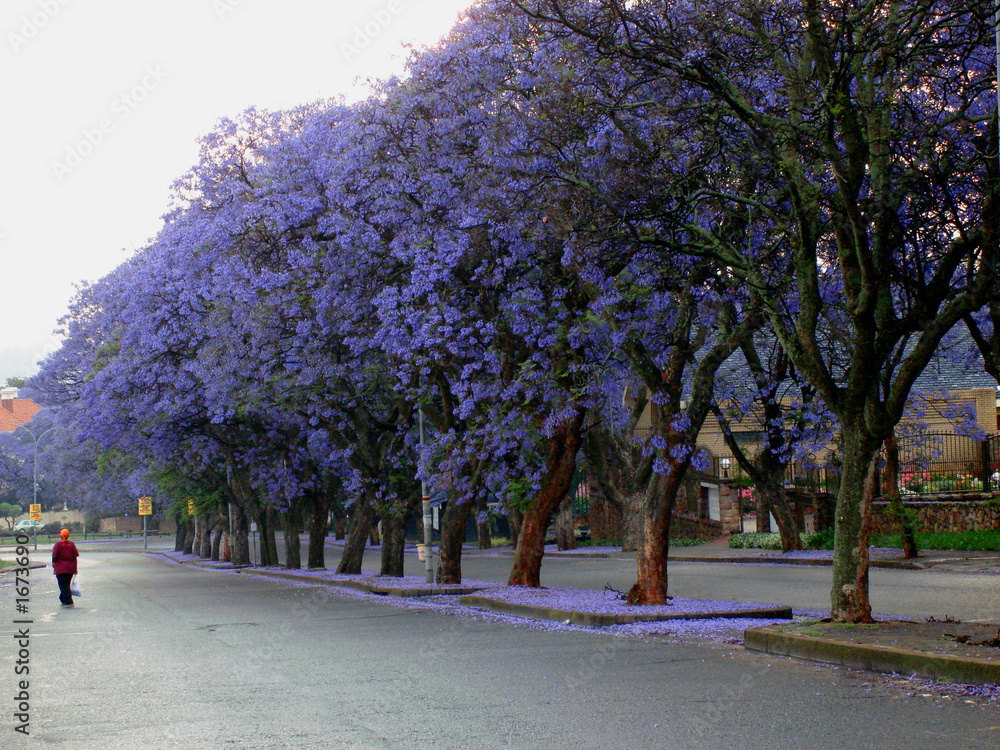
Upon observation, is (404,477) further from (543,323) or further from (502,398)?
(543,323)

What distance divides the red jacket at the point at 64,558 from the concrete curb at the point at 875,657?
1421cm

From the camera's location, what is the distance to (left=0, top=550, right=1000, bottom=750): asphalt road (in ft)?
22.3

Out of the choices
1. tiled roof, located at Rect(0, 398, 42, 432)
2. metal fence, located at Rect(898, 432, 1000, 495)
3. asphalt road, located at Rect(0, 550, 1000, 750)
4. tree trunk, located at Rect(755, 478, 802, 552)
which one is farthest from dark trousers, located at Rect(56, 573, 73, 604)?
tiled roof, located at Rect(0, 398, 42, 432)

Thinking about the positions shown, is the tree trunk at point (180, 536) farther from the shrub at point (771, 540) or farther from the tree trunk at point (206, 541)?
the shrub at point (771, 540)

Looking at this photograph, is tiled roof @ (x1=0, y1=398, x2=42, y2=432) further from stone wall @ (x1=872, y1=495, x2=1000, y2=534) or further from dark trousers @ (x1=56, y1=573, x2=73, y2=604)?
stone wall @ (x1=872, y1=495, x2=1000, y2=534)

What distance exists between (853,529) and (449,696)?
509 centimetres

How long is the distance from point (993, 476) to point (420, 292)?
18998mm

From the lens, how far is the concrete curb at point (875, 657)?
27.0 ft

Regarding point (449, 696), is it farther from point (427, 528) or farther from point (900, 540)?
point (900, 540)

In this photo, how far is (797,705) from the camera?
25.0ft

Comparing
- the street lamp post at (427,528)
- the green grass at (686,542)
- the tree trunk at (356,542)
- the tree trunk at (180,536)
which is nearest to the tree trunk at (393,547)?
the tree trunk at (356,542)

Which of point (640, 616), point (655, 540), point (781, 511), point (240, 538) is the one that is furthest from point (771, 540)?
point (240, 538)

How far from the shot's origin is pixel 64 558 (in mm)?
20141

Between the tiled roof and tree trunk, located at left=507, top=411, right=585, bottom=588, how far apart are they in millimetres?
96031
